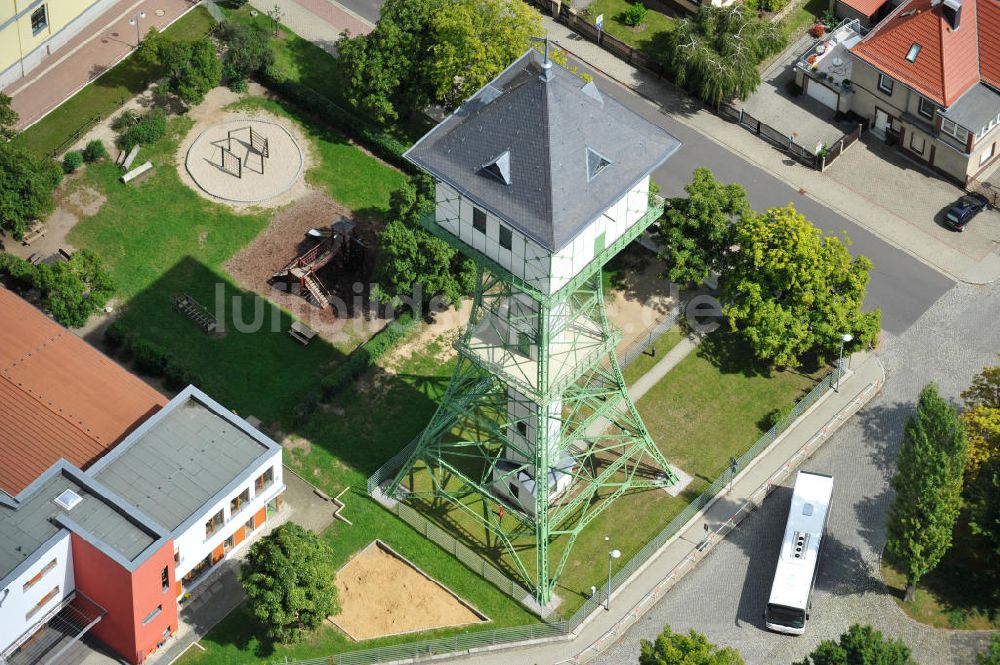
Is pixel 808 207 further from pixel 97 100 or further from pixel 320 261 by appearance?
pixel 97 100

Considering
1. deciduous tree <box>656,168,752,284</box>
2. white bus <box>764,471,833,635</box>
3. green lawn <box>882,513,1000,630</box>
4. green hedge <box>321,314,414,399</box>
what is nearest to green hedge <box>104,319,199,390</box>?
green hedge <box>321,314,414,399</box>

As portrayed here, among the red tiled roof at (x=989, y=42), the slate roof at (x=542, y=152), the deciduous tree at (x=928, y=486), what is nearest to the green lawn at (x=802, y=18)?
the red tiled roof at (x=989, y=42)

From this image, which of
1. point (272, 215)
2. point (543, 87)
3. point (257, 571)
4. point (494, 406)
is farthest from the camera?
point (272, 215)

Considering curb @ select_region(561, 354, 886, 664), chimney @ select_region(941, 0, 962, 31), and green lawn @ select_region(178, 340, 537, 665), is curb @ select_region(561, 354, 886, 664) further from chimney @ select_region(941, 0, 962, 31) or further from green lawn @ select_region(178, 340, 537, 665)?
chimney @ select_region(941, 0, 962, 31)

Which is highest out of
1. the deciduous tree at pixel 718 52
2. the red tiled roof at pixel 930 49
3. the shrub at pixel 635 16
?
the red tiled roof at pixel 930 49

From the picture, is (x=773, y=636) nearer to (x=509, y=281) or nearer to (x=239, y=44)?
(x=509, y=281)

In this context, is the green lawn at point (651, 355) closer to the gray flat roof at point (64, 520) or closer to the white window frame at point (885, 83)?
the white window frame at point (885, 83)

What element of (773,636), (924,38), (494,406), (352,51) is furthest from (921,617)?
(352,51)
